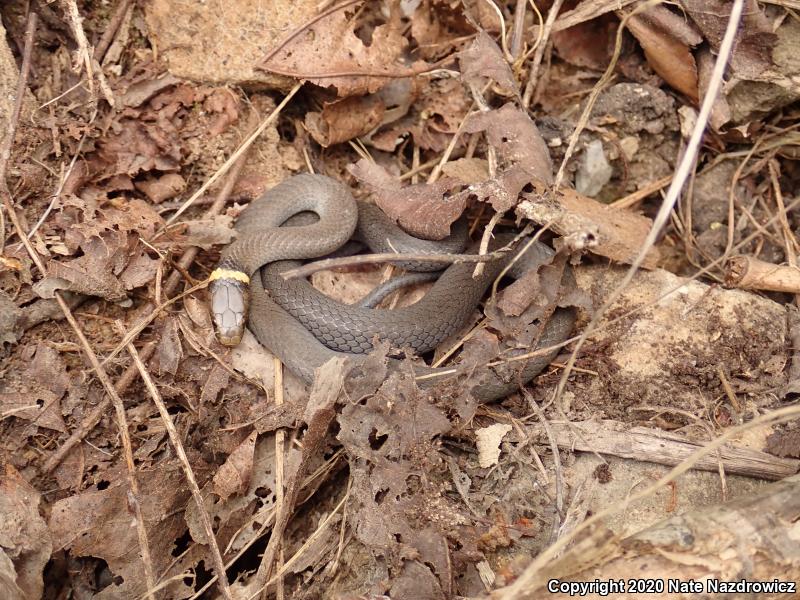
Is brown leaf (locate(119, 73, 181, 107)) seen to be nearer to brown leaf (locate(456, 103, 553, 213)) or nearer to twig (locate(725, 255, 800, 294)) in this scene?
brown leaf (locate(456, 103, 553, 213))

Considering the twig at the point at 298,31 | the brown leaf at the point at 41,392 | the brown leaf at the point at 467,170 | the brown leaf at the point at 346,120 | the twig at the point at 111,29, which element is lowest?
the brown leaf at the point at 41,392

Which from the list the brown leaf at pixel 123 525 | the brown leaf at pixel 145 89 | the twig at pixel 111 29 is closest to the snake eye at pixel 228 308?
the brown leaf at pixel 123 525

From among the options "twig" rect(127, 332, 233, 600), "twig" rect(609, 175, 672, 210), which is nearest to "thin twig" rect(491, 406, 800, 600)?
"twig" rect(127, 332, 233, 600)

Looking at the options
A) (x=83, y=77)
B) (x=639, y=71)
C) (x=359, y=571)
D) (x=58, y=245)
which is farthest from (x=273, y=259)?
(x=639, y=71)

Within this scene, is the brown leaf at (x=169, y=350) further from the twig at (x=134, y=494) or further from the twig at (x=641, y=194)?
the twig at (x=641, y=194)

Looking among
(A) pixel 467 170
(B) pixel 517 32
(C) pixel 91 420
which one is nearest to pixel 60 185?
(C) pixel 91 420

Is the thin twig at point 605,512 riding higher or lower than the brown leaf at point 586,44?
lower
